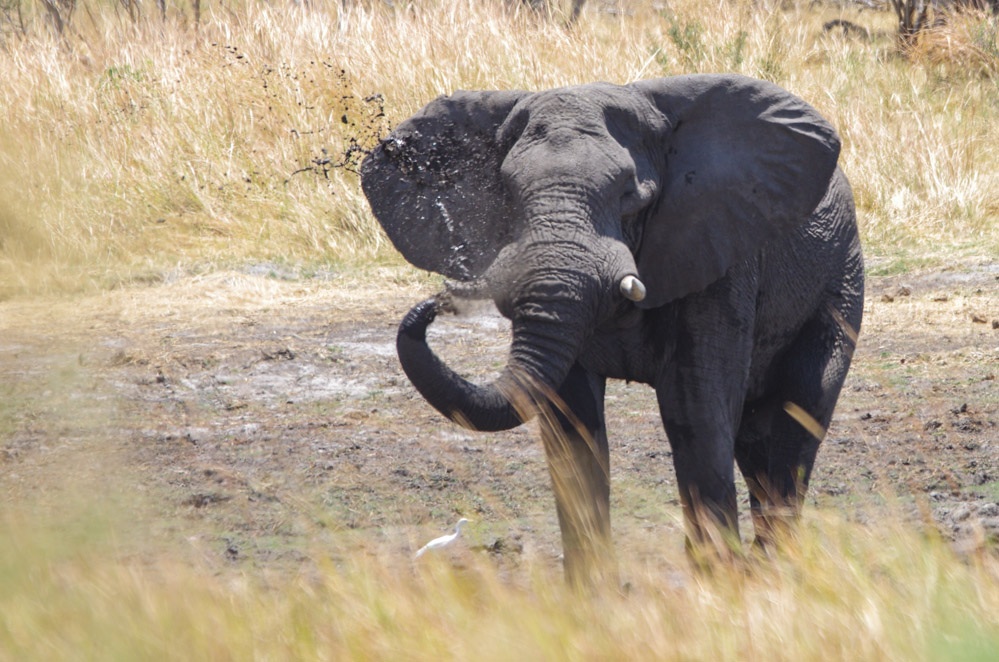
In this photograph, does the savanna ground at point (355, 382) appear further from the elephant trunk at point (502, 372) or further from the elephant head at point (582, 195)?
the elephant head at point (582, 195)

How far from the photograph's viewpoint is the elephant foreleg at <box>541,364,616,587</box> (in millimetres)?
5008

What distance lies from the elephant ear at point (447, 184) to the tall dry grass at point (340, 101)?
17.5 feet

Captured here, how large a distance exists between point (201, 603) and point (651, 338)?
2.18 m

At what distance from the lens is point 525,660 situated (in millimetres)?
3180

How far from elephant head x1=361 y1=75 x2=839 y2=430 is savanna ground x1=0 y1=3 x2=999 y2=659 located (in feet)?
2.24

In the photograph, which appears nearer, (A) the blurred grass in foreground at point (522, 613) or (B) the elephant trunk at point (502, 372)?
(A) the blurred grass in foreground at point (522, 613)

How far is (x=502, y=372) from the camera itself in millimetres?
4379

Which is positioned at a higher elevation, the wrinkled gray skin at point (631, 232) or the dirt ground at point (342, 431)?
the wrinkled gray skin at point (631, 232)

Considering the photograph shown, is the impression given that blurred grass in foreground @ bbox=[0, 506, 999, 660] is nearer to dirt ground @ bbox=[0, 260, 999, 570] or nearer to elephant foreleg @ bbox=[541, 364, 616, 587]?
dirt ground @ bbox=[0, 260, 999, 570]

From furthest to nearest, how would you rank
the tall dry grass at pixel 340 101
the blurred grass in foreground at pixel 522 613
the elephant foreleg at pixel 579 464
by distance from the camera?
the tall dry grass at pixel 340 101
the elephant foreleg at pixel 579 464
the blurred grass in foreground at pixel 522 613

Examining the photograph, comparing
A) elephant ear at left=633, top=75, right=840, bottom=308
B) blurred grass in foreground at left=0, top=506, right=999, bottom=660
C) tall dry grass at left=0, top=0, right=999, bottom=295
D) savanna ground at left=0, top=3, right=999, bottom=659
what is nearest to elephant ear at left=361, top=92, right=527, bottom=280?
elephant ear at left=633, top=75, right=840, bottom=308

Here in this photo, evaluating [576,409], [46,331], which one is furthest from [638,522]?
[46,331]

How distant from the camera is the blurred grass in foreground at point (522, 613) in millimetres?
3262

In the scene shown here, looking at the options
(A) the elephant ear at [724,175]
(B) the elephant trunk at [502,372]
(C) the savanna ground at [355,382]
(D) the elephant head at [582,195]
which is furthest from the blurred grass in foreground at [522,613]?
(A) the elephant ear at [724,175]
